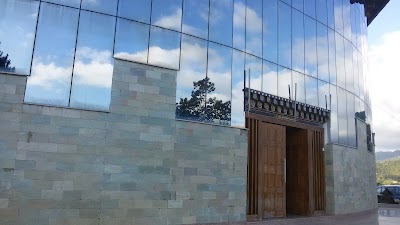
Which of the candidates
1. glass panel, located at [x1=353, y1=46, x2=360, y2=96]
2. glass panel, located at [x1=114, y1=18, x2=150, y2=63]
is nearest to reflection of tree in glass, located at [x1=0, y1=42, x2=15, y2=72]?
glass panel, located at [x1=114, y1=18, x2=150, y2=63]

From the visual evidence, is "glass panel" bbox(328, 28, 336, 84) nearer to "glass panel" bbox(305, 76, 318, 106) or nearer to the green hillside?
"glass panel" bbox(305, 76, 318, 106)

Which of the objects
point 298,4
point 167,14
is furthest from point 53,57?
point 298,4

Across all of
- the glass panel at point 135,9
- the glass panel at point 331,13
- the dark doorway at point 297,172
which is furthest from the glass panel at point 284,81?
the glass panel at point 135,9

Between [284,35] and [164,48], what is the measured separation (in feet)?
19.8

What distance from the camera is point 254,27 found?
13.2 metres

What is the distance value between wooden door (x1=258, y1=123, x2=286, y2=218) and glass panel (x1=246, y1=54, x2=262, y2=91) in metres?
1.60

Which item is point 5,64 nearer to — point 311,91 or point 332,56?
point 311,91

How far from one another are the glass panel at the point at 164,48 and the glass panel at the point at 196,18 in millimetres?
590

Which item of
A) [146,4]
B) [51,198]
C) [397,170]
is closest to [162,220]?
[51,198]

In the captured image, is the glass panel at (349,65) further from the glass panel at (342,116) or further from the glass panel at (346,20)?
the glass panel at (342,116)

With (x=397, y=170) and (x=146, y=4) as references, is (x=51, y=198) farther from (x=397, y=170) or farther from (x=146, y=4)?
(x=397, y=170)

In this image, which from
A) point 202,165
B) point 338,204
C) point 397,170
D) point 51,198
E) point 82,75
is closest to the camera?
point 51,198

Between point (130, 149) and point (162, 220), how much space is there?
89.7 inches

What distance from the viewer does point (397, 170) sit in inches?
3238
